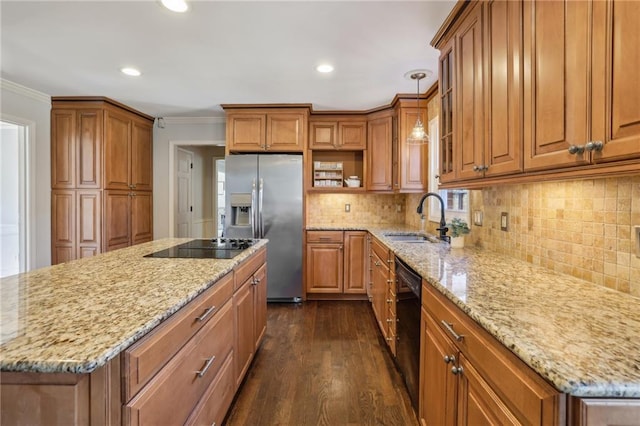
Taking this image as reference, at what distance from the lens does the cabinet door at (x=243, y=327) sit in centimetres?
195

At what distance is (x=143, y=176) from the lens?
4.49 meters

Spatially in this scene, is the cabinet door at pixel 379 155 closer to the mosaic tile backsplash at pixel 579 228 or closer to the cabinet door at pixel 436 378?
the mosaic tile backsplash at pixel 579 228

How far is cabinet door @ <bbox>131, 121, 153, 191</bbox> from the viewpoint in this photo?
14.0ft

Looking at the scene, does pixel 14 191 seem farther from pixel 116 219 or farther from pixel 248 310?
pixel 248 310

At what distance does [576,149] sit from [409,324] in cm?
127

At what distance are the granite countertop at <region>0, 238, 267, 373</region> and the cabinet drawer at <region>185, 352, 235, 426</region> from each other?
0.50 metres

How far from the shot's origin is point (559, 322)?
0.93m

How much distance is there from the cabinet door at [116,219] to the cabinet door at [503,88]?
13.4 ft

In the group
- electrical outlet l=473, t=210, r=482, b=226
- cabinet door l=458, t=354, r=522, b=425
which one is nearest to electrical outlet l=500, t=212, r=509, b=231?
electrical outlet l=473, t=210, r=482, b=226

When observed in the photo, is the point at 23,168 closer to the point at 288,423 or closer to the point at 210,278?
the point at 210,278

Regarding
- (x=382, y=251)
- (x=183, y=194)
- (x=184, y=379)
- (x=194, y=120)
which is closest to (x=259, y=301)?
(x=382, y=251)

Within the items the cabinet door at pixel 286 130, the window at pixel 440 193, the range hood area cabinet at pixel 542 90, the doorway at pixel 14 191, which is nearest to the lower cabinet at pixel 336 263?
the window at pixel 440 193

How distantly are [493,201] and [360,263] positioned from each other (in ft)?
6.96

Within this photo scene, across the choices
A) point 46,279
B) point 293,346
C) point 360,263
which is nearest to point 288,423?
point 293,346
